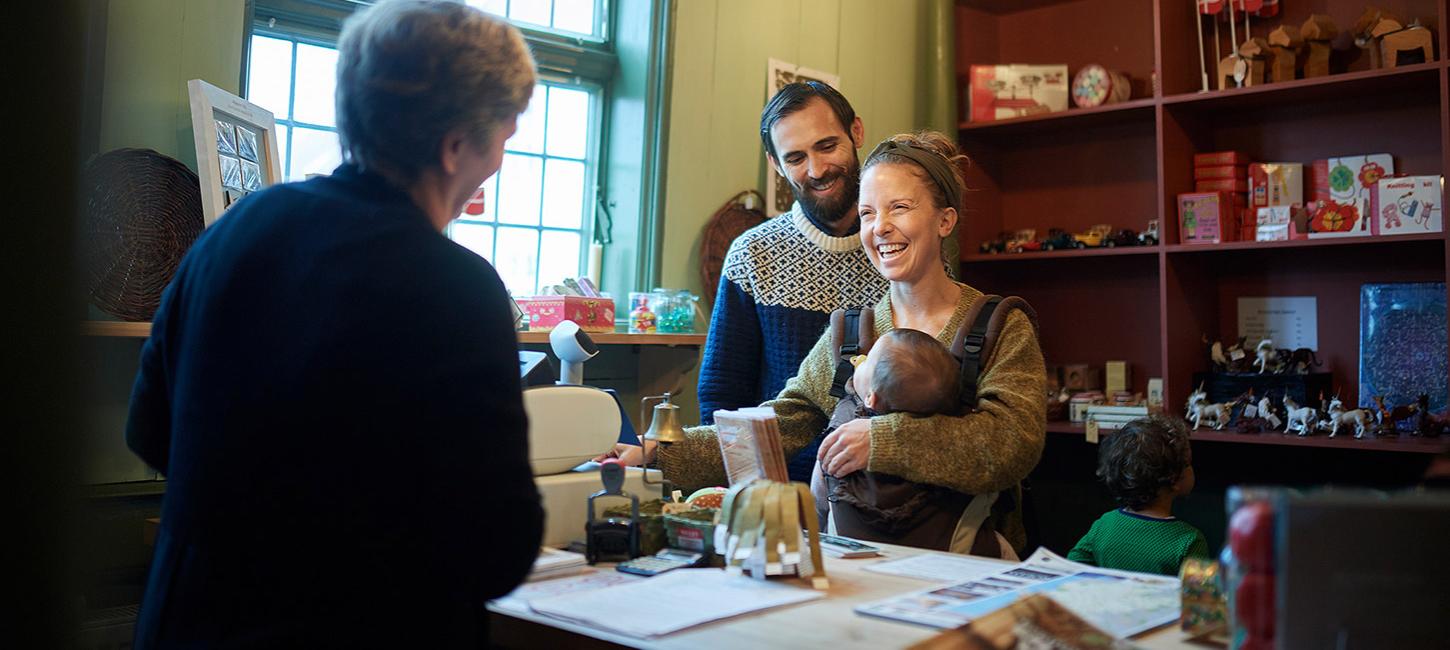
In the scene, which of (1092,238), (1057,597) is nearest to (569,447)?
(1057,597)

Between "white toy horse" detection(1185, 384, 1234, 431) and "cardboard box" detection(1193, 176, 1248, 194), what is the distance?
730 mm

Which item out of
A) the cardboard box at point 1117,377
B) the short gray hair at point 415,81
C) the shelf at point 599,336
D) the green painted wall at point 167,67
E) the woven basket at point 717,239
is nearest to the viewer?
the short gray hair at point 415,81

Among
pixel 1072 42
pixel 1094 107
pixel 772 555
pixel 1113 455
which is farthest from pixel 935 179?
pixel 1072 42

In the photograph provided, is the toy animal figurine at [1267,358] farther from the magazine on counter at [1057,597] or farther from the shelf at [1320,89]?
the magazine on counter at [1057,597]

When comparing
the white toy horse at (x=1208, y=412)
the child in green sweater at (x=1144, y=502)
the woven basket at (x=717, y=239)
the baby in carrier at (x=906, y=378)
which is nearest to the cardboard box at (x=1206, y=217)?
the white toy horse at (x=1208, y=412)

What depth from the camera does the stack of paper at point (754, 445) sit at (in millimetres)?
1855

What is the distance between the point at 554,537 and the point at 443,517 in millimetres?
773

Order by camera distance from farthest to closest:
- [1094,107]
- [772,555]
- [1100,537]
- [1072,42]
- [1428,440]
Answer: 1. [1072,42]
2. [1094,107]
3. [1428,440]
4. [1100,537]
5. [772,555]

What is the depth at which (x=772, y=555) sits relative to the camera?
1617 mm

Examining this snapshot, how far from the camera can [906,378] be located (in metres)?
1.97

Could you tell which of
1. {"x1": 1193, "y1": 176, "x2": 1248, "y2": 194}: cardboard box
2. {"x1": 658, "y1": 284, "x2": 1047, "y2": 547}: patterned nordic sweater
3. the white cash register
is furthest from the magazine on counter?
{"x1": 1193, "y1": 176, "x2": 1248, "y2": 194}: cardboard box

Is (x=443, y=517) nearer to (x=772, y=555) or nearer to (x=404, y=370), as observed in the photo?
A: (x=404, y=370)

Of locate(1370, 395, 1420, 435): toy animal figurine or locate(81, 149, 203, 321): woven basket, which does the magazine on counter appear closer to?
locate(81, 149, 203, 321): woven basket

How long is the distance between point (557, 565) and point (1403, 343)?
10.4 ft
